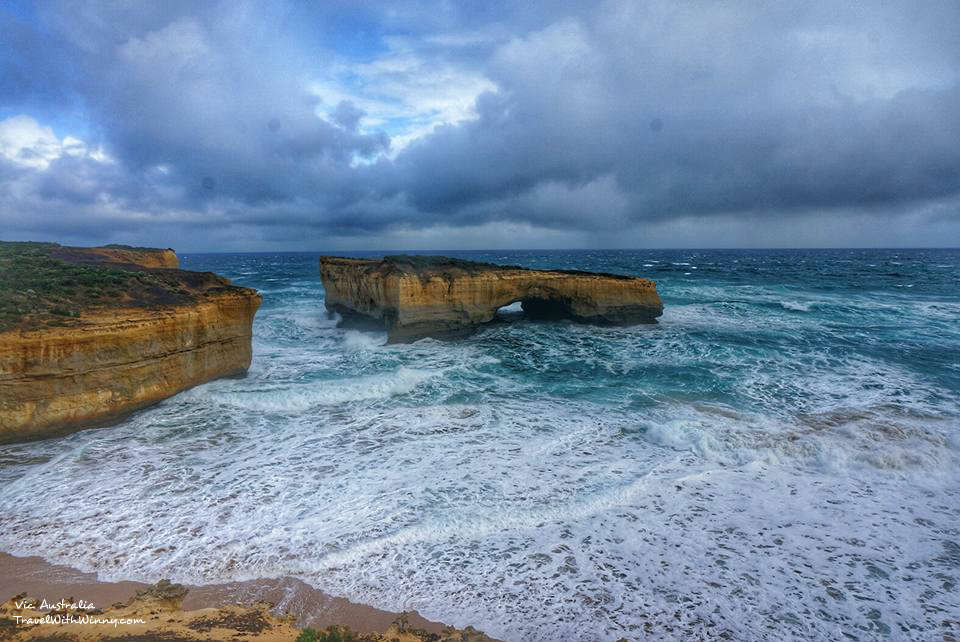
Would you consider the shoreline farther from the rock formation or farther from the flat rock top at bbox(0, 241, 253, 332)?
the rock formation

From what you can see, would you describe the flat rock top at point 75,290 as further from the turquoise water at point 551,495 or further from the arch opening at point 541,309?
the arch opening at point 541,309

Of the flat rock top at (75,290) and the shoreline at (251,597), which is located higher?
the flat rock top at (75,290)

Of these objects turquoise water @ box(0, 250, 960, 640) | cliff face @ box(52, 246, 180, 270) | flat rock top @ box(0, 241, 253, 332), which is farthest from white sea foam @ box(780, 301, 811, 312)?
cliff face @ box(52, 246, 180, 270)

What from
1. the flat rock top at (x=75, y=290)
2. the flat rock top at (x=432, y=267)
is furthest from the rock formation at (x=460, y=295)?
the flat rock top at (x=75, y=290)

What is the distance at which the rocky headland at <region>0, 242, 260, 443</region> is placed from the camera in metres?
9.35

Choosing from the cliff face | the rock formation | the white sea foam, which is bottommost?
the white sea foam

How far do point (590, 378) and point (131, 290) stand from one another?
1346 centimetres

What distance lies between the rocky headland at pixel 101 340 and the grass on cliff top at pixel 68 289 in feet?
0.07

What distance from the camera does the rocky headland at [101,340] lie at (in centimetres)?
935


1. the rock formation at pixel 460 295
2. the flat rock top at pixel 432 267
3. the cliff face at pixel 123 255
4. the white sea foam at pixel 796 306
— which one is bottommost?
the white sea foam at pixel 796 306

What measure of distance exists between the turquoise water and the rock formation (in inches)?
187

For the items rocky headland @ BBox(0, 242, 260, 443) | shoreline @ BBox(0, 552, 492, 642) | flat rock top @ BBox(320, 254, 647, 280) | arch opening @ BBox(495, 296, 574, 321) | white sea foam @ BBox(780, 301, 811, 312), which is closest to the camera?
shoreline @ BBox(0, 552, 492, 642)

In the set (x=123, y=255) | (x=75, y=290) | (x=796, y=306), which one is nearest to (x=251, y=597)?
(x=75, y=290)

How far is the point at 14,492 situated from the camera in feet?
25.6
